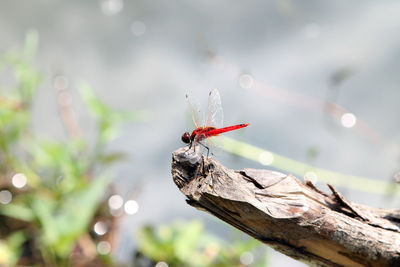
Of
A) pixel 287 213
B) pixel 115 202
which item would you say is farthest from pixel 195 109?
pixel 115 202

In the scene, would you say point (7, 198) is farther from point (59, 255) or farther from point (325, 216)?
point (325, 216)

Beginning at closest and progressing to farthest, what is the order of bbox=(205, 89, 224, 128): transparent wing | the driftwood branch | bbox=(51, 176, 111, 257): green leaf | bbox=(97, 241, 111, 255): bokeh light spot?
the driftwood branch → bbox=(205, 89, 224, 128): transparent wing → bbox=(51, 176, 111, 257): green leaf → bbox=(97, 241, 111, 255): bokeh light spot

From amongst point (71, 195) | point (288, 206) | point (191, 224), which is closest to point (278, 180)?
point (288, 206)

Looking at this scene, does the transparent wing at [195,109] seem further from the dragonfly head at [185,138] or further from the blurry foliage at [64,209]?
the blurry foliage at [64,209]

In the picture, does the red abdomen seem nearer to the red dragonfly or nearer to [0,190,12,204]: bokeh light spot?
the red dragonfly

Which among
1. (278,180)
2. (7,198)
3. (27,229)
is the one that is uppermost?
(278,180)

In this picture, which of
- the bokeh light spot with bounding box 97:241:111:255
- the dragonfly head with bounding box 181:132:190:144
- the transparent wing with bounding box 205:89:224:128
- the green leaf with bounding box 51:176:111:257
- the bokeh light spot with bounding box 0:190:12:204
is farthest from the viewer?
the bokeh light spot with bounding box 0:190:12:204

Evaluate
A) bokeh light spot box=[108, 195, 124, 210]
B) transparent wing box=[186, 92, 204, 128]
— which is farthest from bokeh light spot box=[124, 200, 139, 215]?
transparent wing box=[186, 92, 204, 128]
